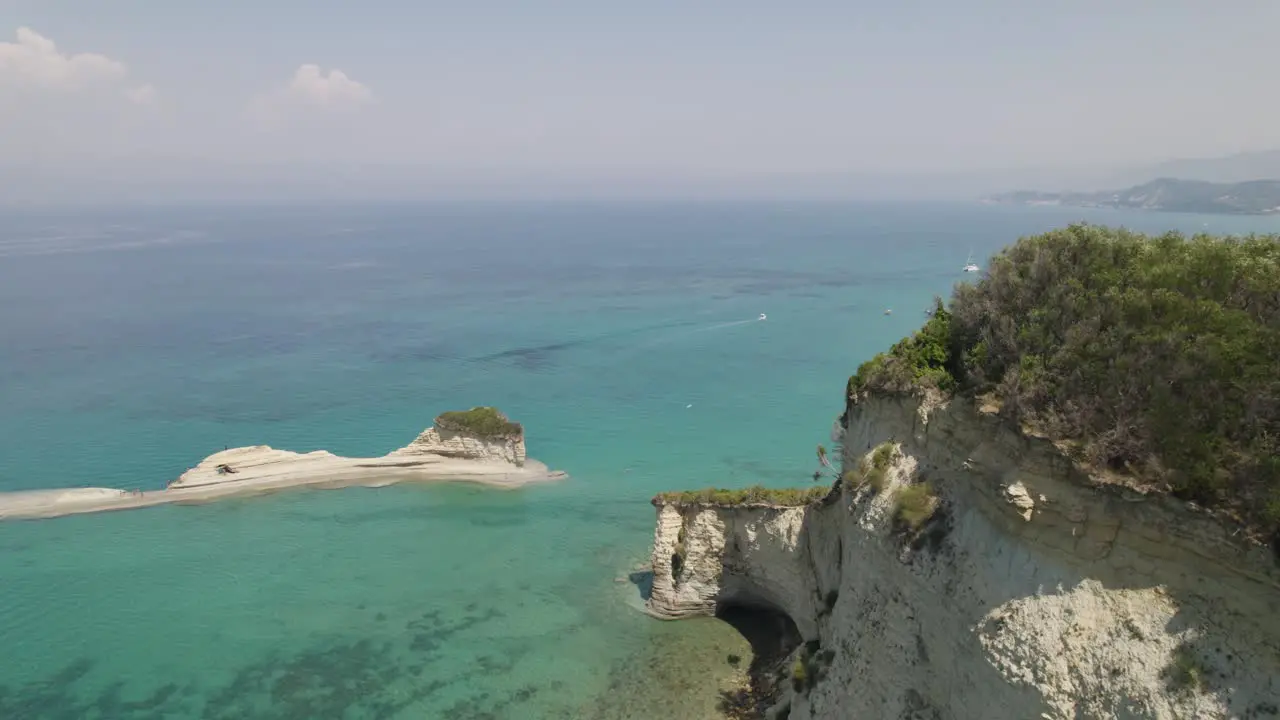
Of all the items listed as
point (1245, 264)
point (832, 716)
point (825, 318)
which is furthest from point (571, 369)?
point (1245, 264)

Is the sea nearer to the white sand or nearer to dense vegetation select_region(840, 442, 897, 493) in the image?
the white sand

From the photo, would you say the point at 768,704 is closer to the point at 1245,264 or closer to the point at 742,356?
the point at 1245,264

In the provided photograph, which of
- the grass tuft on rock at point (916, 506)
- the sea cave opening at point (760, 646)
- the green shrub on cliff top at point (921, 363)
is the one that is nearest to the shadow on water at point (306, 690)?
the sea cave opening at point (760, 646)

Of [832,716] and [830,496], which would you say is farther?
[830,496]

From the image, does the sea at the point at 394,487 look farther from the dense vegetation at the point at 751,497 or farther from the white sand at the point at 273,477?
the dense vegetation at the point at 751,497

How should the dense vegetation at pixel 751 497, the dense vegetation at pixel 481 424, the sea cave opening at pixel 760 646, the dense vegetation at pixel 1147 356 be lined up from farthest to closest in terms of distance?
the dense vegetation at pixel 481 424, the dense vegetation at pixel 751 497, the sea cave opening at pixel 760 646, the dense vegetation at pixel 1147 356

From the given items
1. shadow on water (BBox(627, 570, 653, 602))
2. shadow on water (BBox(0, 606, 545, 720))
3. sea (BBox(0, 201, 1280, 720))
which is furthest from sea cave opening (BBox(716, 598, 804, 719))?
shadow on water (BBox(0, 606, 545, 720))
